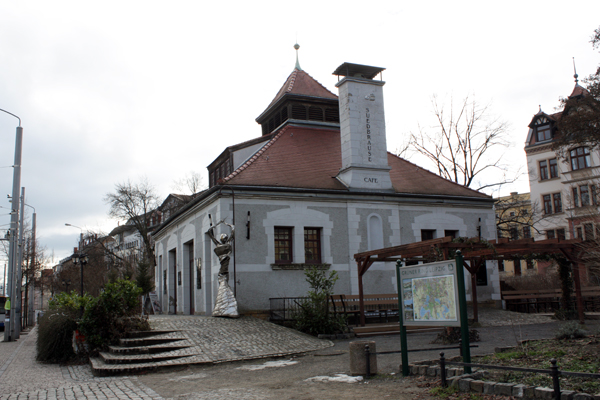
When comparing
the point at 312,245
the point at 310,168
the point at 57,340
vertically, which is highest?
the point at 310,168

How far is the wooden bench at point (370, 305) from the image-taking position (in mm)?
18062

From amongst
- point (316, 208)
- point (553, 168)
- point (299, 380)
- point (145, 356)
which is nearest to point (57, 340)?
point (145, 356)

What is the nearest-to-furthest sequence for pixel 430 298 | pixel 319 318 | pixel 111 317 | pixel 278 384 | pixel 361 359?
pixel 430 298, pixel 278 384, pixel 361 359, pixel 111 317, pixel 319 318

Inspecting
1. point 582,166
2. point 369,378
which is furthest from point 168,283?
point 582,166

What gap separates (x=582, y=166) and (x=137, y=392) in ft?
161

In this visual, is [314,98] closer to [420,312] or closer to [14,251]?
[14,251]

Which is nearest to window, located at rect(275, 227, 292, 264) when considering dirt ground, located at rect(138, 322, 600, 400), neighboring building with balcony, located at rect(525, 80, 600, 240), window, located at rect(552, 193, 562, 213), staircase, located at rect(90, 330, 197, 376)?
staircase, located at rect(90, 330, 197, 376)

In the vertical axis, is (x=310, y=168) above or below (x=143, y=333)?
above

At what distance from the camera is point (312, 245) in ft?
67.9

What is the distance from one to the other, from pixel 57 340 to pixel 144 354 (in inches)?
124

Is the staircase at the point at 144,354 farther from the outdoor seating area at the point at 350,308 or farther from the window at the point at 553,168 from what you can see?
the window at the point at 553,168

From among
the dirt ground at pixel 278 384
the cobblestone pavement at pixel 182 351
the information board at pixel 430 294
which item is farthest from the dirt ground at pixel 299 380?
the information board at pixel 430 294

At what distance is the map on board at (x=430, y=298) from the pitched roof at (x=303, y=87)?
1779 cm

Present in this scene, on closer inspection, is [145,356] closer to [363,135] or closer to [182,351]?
[182,351]
